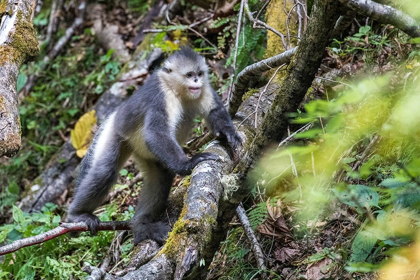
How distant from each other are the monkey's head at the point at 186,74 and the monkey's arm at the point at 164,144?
0.52 metres

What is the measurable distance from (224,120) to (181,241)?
6.83ft

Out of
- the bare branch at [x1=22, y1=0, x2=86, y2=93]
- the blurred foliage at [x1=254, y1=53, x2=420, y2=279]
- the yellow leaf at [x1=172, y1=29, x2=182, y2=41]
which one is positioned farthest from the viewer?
the bare branch at [x1=22, y1=0, x2=86, y2=93]

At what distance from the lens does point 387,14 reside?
2.60 m

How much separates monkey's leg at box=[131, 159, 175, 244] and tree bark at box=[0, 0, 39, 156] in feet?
5.57

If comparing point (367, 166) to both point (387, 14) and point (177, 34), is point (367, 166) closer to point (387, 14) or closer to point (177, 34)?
point (387, 14)

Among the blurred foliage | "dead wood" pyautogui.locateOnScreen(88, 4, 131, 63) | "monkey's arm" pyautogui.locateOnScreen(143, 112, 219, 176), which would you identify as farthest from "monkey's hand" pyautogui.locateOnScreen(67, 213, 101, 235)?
"dead wood" pyautogui.locateOnScreen(88, 4, 131, 63)

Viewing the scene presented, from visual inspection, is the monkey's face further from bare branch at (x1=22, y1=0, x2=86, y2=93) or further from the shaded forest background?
bare branch at (x1=22, y1=0, x2=86, y2=93)

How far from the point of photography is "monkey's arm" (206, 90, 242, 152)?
467cm

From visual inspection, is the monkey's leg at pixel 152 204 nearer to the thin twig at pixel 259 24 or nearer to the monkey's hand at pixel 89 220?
the monkey's hand at pixel 89 220

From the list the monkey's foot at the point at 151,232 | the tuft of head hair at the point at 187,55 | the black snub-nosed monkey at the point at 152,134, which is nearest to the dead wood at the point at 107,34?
the tuft of head hair at the point at 187,55

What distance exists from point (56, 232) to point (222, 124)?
1935mm

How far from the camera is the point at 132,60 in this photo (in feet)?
28.1

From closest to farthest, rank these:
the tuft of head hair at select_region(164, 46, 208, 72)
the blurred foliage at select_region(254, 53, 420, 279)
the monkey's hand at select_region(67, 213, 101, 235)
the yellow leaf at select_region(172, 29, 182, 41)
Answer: the blurred foliage at select_region(254, 53, 420, 279), the monkey's hand at select_region(67, 213, 101, 235), the tuft of head hair at select_region(164, 46, 208, 72), the yellow leaf at select_region(172, 29, 182, 41)

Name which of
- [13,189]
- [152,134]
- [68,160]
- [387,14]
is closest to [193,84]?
[152,134]
